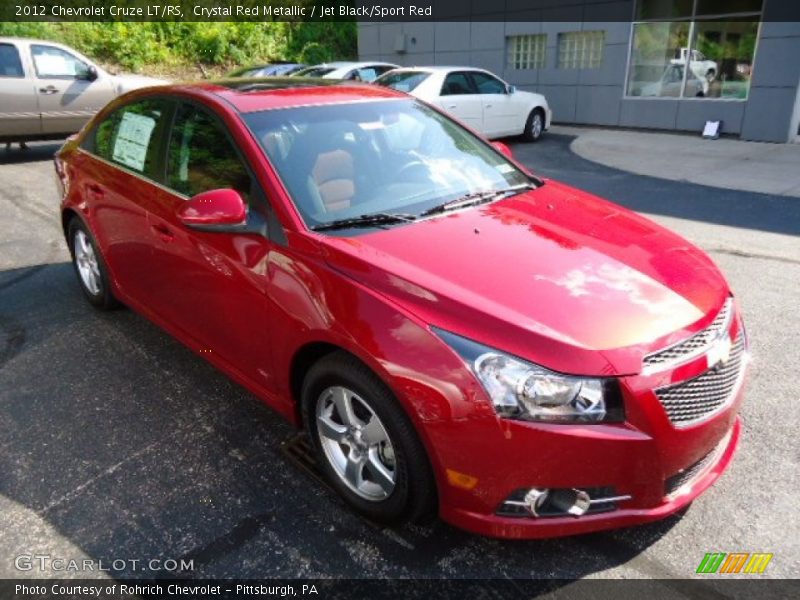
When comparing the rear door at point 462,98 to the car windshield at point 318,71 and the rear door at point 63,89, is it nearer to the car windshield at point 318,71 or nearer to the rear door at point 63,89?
the car windshield at point 318,71

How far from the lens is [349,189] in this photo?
289 cm

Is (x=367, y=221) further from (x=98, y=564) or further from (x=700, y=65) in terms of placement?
(x=700, y=65)

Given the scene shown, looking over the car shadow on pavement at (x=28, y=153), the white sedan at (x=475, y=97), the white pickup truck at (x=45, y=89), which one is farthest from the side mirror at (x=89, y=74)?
the white sedan at (x=475, y=97)

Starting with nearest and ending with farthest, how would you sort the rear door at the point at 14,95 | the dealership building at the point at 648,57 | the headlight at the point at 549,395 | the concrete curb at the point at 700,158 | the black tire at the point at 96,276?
the headlight at the point at 549,395
the black tire at the point at 96,276
the concrete curb at the point at 700,158
the rear door at the point at 14,95
the dealership building at the point at 648,57

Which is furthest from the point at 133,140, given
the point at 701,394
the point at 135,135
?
the point at 701,394

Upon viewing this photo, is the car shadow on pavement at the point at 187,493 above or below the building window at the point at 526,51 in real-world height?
below

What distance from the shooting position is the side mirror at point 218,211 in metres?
2.68

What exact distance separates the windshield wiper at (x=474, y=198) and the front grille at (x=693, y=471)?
1473 millimetres

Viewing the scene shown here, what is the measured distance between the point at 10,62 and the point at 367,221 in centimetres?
1035

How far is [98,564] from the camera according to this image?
2.36m

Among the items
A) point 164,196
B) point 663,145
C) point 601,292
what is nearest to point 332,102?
point 164,196

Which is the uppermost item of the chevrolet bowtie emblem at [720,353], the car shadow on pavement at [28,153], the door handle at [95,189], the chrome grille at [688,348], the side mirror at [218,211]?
the side mirror at [218,211]

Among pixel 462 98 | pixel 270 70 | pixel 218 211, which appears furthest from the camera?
pixel 270 70
